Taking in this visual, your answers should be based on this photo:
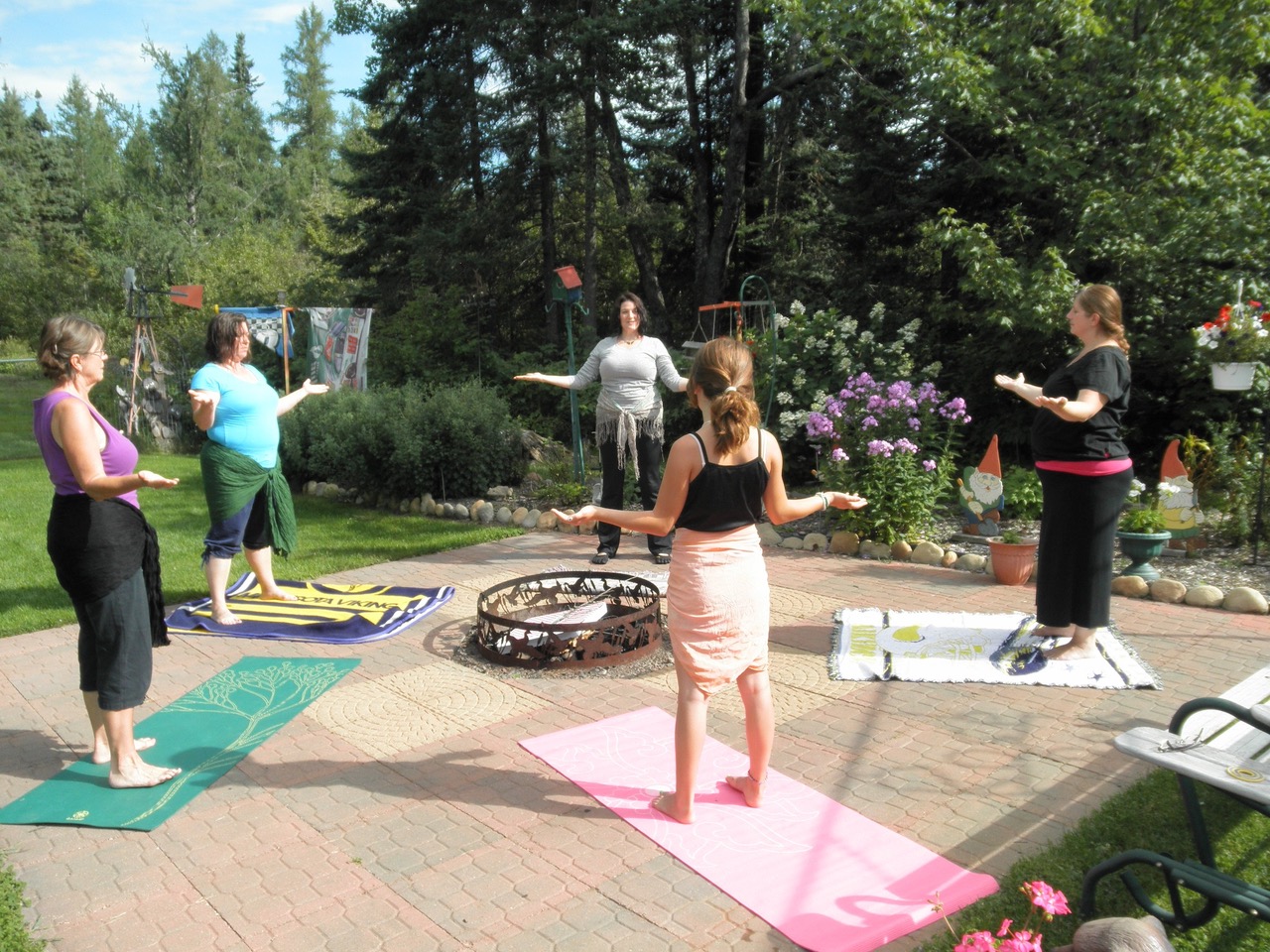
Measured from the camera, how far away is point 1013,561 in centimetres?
581

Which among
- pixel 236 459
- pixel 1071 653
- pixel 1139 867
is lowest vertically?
pixel 1139 867

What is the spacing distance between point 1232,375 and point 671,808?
5183 mm

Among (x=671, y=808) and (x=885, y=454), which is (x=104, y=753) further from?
(x=885, y=454)

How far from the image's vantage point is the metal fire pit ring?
444cm

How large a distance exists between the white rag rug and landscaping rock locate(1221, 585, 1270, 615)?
1.00m

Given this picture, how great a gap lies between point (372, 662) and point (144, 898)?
2.05 meters

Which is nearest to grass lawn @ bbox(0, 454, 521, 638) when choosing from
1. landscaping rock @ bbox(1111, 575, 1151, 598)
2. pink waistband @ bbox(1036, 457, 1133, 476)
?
pink waistband @ bbox(1036, 457, 1133, 476)

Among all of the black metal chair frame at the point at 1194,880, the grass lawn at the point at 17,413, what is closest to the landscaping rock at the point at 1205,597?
the black metal chair frame at the point at 1194,880

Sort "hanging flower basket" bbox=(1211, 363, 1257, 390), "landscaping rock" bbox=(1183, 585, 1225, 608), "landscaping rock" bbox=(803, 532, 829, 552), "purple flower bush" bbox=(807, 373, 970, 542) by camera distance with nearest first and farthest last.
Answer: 1. "landscaping rock" bbox=(1183, 585, 1225, 608)
2. "hanging flower basket" bbox=(1211, 363, 1257, 390)
3. "purple flower bush" bbox=(807, 373, 970, 542)
4. "landscaping rock" bbox=(803, 532, 829, 552)

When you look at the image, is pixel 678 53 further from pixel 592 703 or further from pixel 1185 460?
pixel 592 703

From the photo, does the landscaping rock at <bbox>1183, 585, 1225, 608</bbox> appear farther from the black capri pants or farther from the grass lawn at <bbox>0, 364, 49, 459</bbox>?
the grass lawn at <bbox>0, 364, 49, 459</bbox>

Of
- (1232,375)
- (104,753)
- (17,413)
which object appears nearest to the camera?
(104,753)

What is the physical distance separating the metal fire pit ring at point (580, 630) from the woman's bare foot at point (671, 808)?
136cm

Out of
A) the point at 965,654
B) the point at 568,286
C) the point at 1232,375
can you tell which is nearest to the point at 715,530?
the point at 965,654
